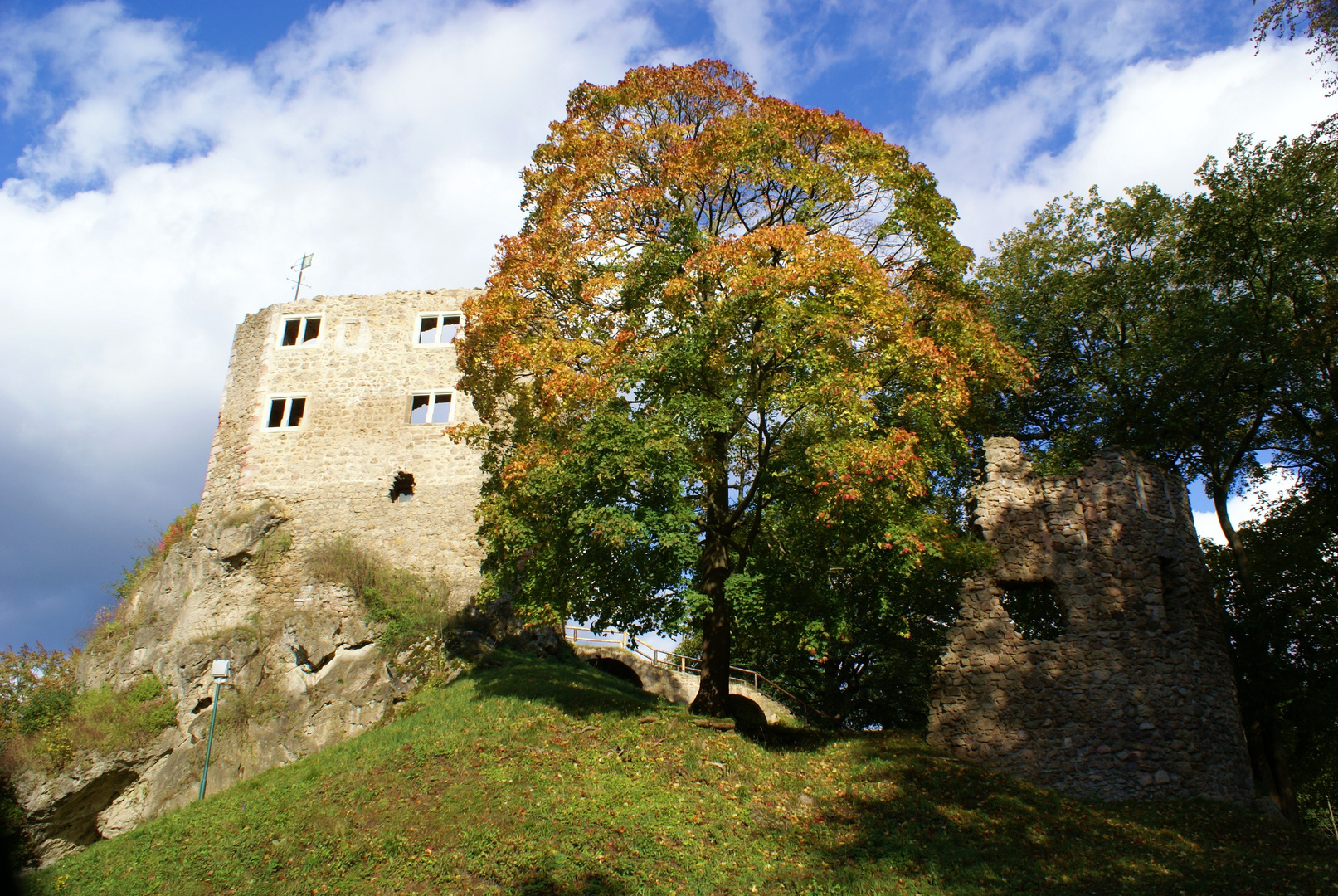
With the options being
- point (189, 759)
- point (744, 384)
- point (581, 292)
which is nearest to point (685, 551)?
point (744, 384)

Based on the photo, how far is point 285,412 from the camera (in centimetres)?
2384

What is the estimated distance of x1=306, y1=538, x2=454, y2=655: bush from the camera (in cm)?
1938

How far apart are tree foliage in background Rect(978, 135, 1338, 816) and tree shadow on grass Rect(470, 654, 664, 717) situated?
9.62m

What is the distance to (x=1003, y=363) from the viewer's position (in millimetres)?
15180

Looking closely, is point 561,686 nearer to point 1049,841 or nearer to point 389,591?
point 389,591

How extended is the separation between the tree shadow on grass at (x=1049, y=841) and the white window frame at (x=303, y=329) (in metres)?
19.4

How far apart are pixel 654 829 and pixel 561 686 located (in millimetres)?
6238

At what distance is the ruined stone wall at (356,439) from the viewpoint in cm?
2203

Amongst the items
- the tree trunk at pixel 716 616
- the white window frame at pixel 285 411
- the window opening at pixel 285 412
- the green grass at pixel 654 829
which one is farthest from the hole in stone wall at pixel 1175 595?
the window opening at pixel 285 412

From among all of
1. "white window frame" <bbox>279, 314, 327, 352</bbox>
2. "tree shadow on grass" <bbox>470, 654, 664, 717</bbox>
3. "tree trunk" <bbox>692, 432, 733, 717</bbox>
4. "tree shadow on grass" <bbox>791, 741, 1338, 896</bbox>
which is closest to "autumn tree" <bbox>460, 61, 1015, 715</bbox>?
"tree trunk" <bbox>692, 432, 733, 717</bbox>

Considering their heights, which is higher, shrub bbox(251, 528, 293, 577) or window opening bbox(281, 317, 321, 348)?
window opening bbox(281, 317, 321, 348)

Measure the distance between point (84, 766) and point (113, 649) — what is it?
3.94 metres

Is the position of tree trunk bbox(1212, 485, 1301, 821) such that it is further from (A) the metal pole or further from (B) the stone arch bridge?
(A) the metal pole

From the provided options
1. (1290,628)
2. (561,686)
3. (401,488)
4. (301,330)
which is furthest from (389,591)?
(1290,628)
